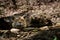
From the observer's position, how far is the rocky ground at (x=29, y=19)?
13.7 feet

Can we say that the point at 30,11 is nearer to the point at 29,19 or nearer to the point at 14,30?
the point at 29,19

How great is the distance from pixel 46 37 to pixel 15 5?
1842 mm

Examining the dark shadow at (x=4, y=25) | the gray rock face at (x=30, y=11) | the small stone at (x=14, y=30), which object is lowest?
the small stone at (x=14, y=30)

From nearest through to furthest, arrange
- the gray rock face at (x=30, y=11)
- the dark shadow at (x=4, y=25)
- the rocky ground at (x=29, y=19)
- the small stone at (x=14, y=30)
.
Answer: the rocky ground at (x=29, y=19)
the small stone at (x=14, y=30)
the dark shadow at (x=4, y=25)
the gray rock face at (x=30, y=11)

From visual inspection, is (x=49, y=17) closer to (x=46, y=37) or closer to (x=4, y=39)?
(x=46, y=37)

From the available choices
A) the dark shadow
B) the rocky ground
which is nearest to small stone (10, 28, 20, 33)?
the rocky ground

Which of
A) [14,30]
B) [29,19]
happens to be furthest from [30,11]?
[14,30]

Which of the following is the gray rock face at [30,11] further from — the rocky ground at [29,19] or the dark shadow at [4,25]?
the dark shadow at [4,25]

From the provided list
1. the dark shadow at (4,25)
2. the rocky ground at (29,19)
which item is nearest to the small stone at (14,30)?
the rocky ground at (29,19)

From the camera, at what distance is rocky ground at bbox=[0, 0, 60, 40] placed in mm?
4188

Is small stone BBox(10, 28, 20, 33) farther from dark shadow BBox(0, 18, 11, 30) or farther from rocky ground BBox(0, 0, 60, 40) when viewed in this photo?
dark shadow BBox(0, 18, 11, 30)

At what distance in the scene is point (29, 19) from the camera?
15.8 ft

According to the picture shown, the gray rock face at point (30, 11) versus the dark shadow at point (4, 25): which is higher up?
the gray rock face at point (30, 11)

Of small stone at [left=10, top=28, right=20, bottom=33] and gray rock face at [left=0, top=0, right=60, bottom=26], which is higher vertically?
gray rock face at [left=0, top=0, right=60, bottom=26]
